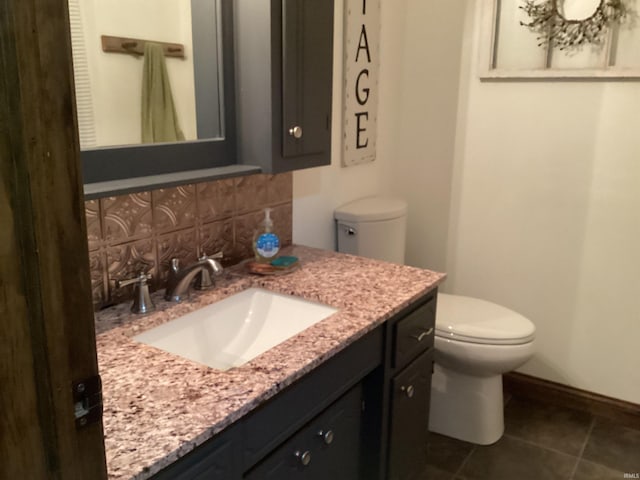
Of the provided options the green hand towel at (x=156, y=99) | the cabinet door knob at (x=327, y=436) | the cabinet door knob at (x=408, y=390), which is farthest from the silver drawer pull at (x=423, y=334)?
the green hand towel at (x=156, y=99)

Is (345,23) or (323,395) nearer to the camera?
(323,395)

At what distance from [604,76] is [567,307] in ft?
3.09

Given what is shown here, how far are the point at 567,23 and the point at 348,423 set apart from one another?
1713 millimetres

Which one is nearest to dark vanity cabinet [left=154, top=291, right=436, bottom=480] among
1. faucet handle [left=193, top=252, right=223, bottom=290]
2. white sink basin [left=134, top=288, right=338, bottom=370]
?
white sink basin [left=134, top=288, right=338, bottom=370]

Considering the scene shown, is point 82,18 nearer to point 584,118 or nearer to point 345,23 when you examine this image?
point 345,23

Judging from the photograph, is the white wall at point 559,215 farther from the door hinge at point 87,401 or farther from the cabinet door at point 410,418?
the door hinge at point 87,401

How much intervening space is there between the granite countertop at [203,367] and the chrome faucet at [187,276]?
0.03 m

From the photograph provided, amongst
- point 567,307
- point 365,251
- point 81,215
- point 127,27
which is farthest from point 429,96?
point 81,215

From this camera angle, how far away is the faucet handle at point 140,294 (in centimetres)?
141

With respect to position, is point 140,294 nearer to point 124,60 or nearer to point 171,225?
point 171,225

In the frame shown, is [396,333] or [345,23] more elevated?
[345,23]

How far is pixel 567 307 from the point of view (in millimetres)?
2453

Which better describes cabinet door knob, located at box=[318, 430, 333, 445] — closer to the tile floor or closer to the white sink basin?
the white sink basin

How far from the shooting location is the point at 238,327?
5.16 ft
